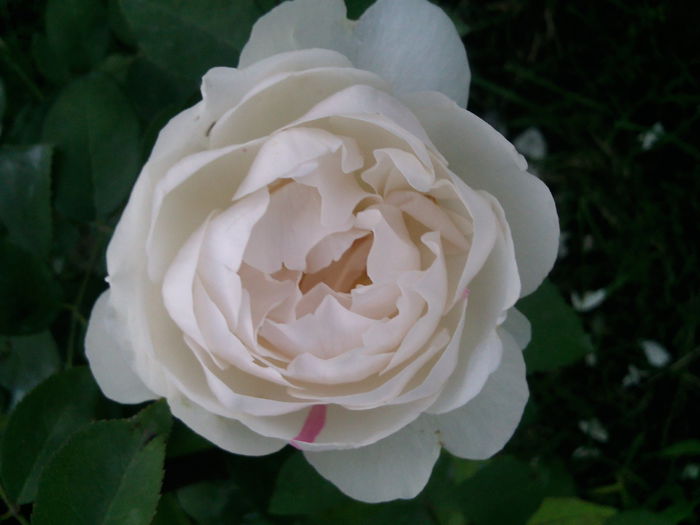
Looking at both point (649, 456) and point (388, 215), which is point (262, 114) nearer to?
point (388, 215)

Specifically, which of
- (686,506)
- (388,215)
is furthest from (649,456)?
(388,215)

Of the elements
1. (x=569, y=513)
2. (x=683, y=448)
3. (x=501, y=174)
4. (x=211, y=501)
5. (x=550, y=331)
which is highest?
(x=501, y=174)

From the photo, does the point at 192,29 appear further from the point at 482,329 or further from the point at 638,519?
the point at 638,519

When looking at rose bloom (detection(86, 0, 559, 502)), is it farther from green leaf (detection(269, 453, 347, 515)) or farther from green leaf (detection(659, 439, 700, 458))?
green leaf (detection(659, 439, 700, 458))

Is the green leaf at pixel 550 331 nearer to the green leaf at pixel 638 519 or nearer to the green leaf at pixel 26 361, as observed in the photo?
the green leaf at pixel 638 519

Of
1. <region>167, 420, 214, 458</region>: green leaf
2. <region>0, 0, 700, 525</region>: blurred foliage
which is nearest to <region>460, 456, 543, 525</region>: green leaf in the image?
<region>0, 0, 700, 525</region>: blurred foliage

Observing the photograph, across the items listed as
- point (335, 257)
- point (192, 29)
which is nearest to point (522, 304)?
point (335, 257)
